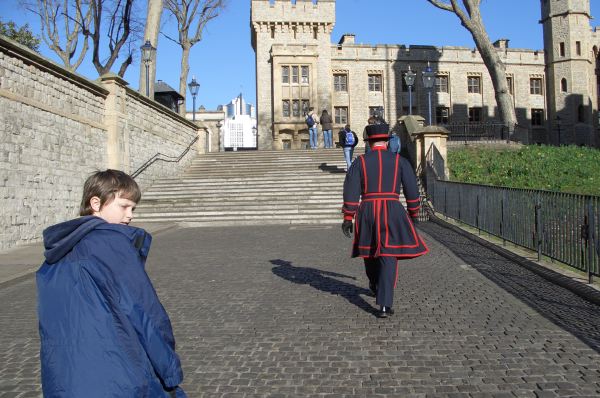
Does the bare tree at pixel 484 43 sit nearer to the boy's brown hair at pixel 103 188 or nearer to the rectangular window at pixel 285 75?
the rectangular window at pixel 285 75

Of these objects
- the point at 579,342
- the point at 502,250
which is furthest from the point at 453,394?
Result: the point at 502,250

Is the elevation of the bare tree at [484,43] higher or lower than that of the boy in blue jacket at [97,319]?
higher

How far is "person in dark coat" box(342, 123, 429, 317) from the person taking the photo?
16.8 ft

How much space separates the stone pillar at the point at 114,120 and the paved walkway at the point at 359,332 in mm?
9276

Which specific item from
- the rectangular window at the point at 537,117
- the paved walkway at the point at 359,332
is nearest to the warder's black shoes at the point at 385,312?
the paved walkway at the point at 359,332

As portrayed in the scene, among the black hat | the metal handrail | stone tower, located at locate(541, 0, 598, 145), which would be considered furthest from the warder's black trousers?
stone tower, located at locate(541, 0, 598, 145)

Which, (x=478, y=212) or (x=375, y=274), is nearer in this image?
(x=375, y=274)

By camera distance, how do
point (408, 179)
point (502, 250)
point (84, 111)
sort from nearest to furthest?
point (408, 179)
point (502, 250)
point (84, 111)

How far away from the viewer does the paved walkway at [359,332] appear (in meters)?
3.48

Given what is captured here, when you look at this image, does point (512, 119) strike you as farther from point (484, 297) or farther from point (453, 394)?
point (453, 394)

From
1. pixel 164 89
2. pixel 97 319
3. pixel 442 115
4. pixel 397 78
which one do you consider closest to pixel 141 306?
pixel 97 319

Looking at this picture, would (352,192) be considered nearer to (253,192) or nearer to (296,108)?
(253,192)

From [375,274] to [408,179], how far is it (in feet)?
3.56

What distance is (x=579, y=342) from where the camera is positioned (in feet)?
13.8
